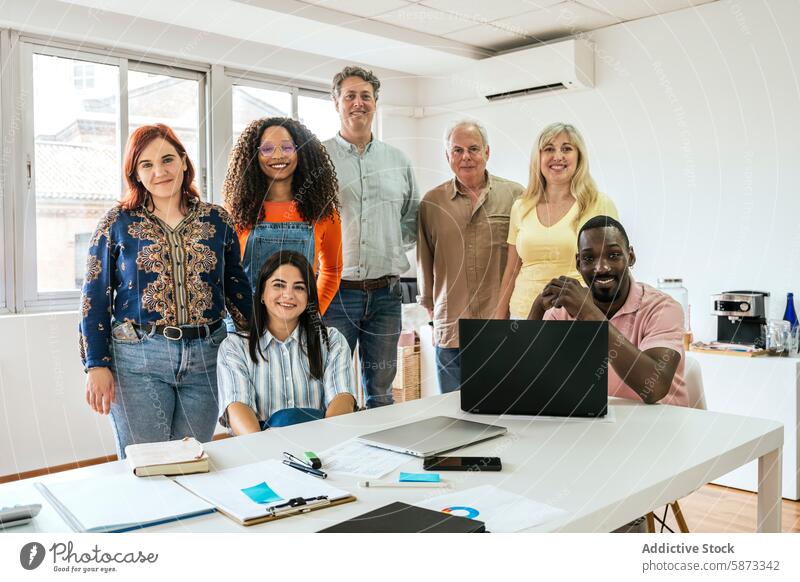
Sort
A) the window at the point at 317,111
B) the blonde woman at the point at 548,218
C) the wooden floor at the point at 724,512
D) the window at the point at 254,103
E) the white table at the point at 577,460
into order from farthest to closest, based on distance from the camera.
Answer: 1. the window at the point at 317,111
2. the window at the point at 254,103
3. the wooden floor at the point at 724,512
4. the blonde woman at the point at 548,218
5. the white table at the point at 577,460

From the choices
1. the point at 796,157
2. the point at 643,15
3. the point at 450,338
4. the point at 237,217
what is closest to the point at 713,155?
the point at 796,157

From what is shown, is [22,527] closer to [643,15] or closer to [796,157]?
[796,157]

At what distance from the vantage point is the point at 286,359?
1.97 metres

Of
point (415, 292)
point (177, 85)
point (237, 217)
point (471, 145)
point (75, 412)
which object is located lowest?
point (75, 412)

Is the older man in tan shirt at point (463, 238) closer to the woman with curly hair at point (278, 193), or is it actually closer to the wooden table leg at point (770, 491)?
the woman with curly hair at point (278, 193)

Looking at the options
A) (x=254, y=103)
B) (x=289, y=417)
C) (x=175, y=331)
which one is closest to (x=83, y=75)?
(x=254, y=103)

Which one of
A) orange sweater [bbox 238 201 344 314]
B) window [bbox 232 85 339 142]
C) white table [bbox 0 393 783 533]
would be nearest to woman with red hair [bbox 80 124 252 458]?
orange sweater [bbox 238 201 344 314]

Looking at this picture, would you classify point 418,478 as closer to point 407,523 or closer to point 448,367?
point 407,523

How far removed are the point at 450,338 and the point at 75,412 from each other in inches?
73.4

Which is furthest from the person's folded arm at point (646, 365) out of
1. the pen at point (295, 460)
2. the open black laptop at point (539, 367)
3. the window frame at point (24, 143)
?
the window frame at point (24, 143)

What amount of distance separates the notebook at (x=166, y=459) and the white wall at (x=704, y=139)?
9.42 ft

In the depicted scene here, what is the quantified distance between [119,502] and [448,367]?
1.78m

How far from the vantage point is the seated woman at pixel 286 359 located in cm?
190

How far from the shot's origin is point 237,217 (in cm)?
238
